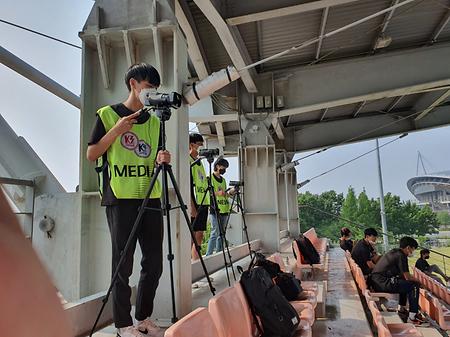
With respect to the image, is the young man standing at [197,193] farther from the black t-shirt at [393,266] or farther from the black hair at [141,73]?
the black t-shirt at [393,266]

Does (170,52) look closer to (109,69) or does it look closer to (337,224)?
(109,69)

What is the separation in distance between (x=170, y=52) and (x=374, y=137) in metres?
7.50

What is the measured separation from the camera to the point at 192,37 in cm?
513

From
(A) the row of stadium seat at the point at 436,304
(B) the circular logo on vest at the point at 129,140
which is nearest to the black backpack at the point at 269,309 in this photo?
(B) the circular logo on vest at the point at 129,140

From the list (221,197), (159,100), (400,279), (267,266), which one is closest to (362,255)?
(400,279)

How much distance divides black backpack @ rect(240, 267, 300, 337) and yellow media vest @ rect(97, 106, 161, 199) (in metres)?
0.78

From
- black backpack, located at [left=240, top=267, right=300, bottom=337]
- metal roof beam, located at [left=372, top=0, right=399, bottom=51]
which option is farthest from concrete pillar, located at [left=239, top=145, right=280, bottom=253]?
black backpack, located at [left=240, top=267, right=300, bottom=337]

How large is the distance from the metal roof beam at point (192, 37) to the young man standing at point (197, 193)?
1.55 m

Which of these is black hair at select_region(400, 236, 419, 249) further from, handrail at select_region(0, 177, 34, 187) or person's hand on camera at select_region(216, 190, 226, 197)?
handrail at select_region(0, 177, 34, 187)

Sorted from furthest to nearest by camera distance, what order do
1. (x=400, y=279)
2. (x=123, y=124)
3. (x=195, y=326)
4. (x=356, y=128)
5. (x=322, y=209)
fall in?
(x=322, y=209), (x=356, y=128), (x=400, y=279), (x=123, y=124), (x=195, y=326)

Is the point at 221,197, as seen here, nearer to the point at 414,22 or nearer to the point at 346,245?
the point at 414,22

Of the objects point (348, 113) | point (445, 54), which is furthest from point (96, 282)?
point (348, 113)

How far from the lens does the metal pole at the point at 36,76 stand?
2.86 m

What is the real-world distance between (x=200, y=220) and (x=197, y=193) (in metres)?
0.29
